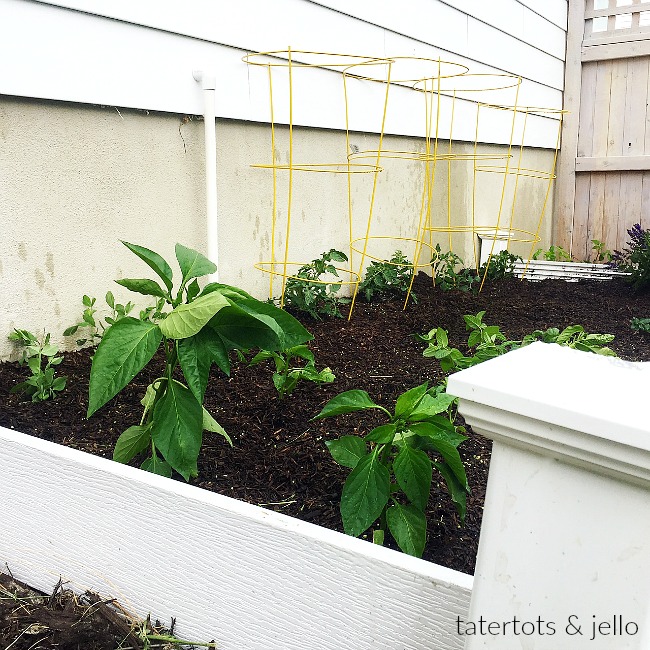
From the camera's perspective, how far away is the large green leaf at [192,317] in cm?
144

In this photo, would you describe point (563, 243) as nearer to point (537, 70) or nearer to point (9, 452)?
point (537, 70)

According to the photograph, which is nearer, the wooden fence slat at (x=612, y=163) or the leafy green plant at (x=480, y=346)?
the leafy green plant at (x=480, y=346)

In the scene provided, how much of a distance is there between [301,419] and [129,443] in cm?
52

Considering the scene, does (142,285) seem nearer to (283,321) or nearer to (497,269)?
(283,321)

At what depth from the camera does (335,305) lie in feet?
11.0

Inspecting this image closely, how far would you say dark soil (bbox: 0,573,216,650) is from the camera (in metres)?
1.45

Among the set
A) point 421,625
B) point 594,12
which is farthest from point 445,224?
point 421,625

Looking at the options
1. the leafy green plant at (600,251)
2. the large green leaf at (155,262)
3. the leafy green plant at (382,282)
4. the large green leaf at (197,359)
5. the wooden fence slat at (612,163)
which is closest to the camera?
the large green leaf at (197,359)

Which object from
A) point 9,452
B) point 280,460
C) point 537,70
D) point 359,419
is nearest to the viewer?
point 9,452

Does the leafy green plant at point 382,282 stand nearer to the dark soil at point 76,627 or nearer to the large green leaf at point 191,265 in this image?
the large green leaf at point 191,265

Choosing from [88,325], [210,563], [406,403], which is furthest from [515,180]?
[210,563]

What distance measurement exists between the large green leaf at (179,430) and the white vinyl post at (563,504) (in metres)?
0.80

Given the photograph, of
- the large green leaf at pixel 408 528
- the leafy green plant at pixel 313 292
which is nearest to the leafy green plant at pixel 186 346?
the large green leaf at pixel 408 528

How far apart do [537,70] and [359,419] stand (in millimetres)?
4794
